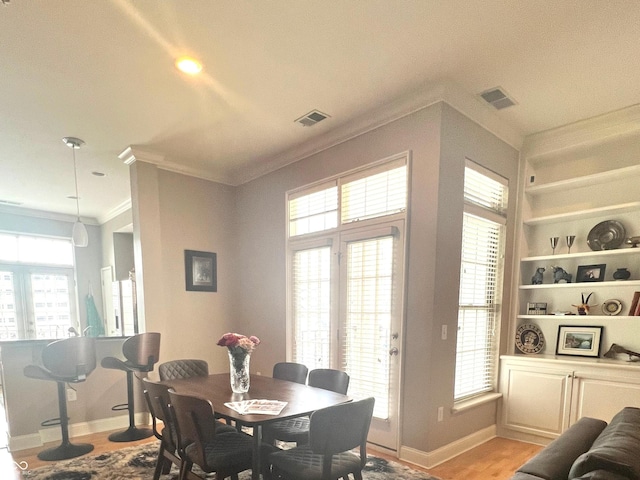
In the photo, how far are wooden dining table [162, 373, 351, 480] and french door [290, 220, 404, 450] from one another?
2.53ft

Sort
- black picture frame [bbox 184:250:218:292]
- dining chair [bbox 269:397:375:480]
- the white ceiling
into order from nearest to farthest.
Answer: dining chair [bbox 269:397:375:480], the white ceiling, black picture frame [bbox 184:250:218:292]

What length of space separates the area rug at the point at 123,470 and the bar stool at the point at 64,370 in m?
0.23

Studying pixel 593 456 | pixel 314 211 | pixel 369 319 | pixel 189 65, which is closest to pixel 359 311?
pixel 369 319

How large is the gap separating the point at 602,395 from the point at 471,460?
4.00ft

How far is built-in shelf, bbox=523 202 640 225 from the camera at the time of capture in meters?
2.99

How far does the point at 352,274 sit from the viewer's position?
333 cm

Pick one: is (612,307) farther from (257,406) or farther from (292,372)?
(257,406)

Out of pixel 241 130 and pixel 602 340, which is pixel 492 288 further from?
pixel 241 130

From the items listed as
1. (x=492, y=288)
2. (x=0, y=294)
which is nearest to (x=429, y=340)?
(x=492, y=288)

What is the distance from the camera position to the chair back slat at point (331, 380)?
2.55 meters

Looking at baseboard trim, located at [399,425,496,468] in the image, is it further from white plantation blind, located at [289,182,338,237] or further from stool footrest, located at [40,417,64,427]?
stool footrest, located at [40,417,64,427]

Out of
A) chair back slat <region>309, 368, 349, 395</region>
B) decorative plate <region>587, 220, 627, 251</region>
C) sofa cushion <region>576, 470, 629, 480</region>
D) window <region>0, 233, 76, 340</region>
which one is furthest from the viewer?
Answer: window <region>0, 233, 76, 340</region>

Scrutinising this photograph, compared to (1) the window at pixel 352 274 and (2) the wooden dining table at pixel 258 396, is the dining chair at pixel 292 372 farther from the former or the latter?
(1) the window at pixel 352 274

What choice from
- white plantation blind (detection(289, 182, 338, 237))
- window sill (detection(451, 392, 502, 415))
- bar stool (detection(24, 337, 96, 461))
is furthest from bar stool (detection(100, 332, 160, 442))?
window sill (detection(451, 392, 502, 415))
